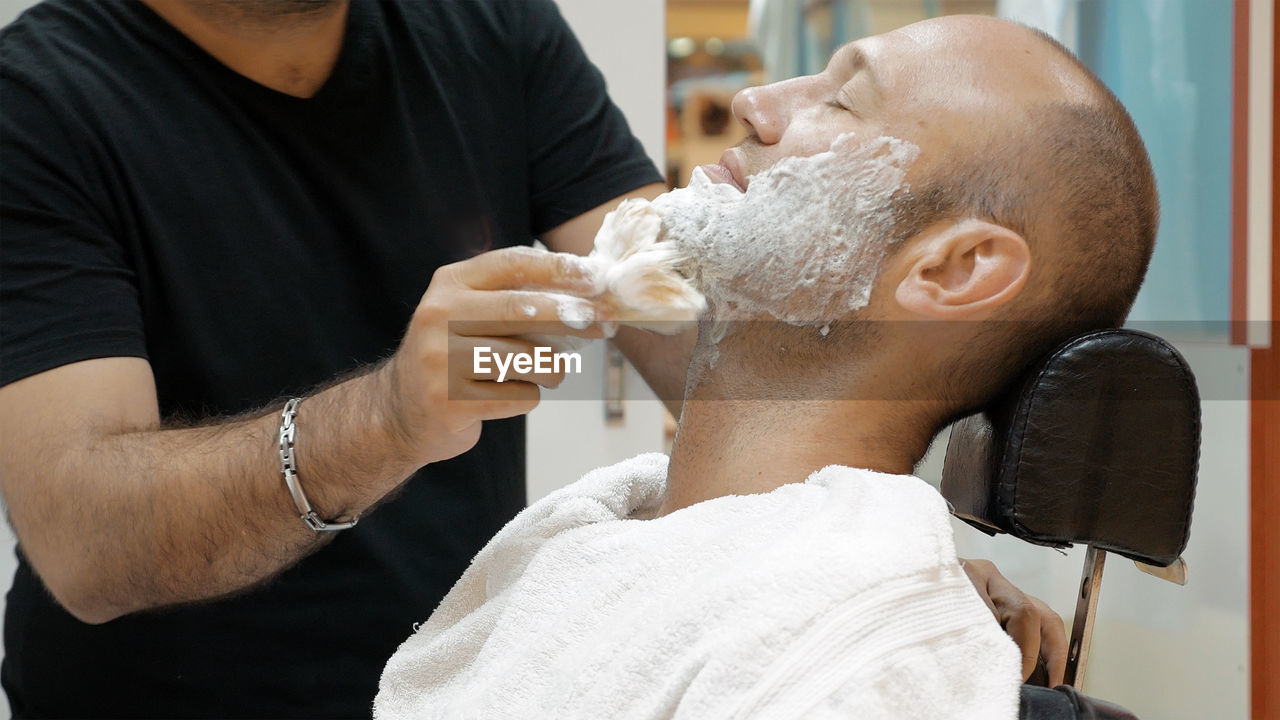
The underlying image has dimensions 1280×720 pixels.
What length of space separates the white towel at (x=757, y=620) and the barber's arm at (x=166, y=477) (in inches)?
7.9

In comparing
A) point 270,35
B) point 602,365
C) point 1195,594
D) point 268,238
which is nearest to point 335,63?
point 270,35

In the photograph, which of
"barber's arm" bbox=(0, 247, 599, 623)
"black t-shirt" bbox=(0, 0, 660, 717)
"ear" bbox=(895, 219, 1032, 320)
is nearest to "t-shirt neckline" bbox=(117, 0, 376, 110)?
"black t-shirt" bbox=(0, 0, 660, 717)

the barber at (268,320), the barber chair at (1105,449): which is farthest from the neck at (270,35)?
the barber chair at (1105,449)

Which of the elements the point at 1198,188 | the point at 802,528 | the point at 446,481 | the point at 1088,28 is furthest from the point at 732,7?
the point at 802,528

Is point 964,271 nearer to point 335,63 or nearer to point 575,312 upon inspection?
point 575,312

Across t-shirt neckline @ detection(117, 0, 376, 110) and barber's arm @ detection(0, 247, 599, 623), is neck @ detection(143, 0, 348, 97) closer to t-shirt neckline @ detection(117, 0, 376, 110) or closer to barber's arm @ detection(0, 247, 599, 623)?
t-shirt neckline @ detection(117, 0, 376, 110)

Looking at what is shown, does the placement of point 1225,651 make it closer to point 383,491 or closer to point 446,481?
point 446,481

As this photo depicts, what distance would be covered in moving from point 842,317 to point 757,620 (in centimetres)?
36

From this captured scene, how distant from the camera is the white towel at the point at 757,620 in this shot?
0.79 metres

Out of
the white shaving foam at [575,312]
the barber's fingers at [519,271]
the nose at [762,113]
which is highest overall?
the nose at [762,113]

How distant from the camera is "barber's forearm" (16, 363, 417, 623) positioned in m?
1.08

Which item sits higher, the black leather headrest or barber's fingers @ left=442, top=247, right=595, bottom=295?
barber's fingers @ left=442, top=247, right=595, bottom=295

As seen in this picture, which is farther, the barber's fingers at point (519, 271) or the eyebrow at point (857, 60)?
the eyebrow at point (857, 60)

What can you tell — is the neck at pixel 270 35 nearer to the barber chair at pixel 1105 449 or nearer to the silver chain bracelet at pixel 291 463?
the silver chain bracelet at pixel 291 463
